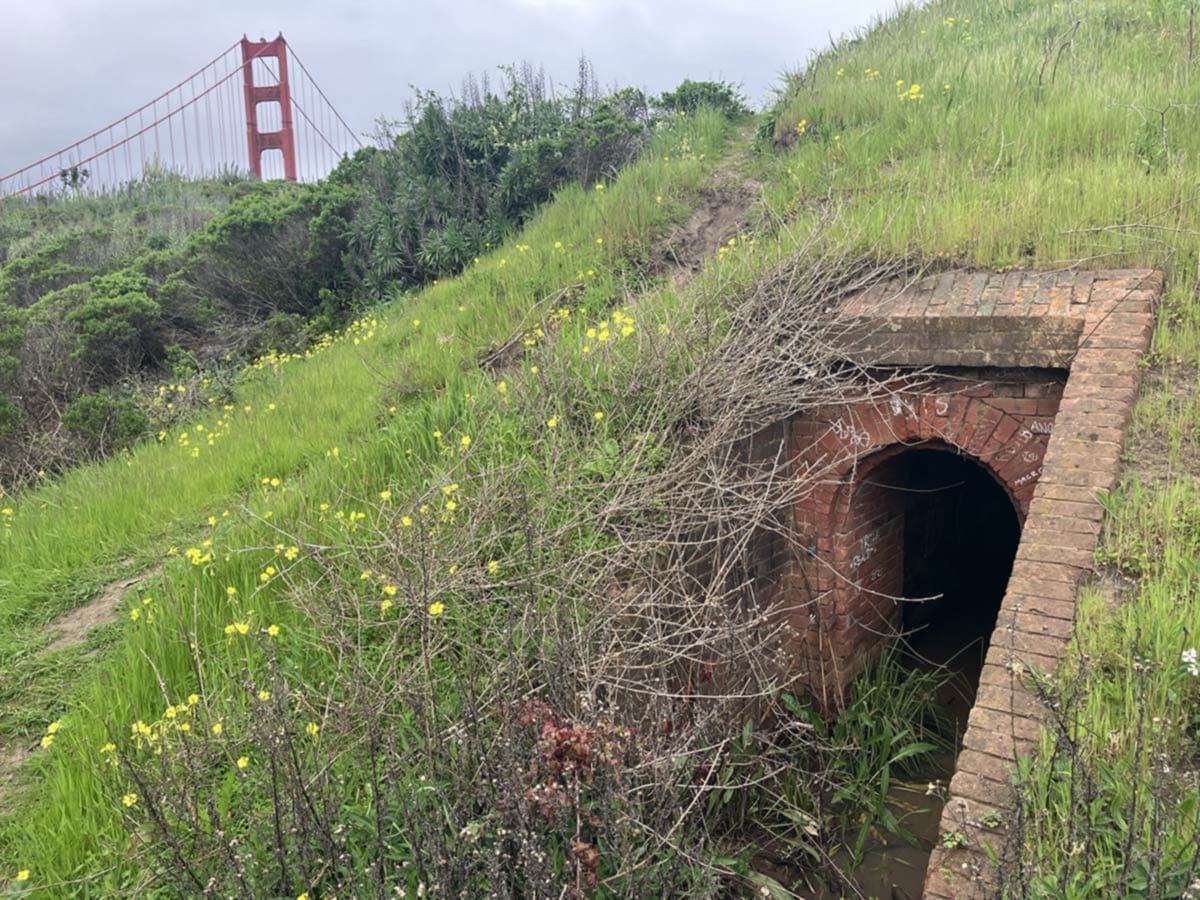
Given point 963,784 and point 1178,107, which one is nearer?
point 963,784

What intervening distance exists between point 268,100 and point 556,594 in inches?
1381

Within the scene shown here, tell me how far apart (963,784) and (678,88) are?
460 inches

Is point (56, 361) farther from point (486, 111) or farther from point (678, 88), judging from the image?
point (678, 88)

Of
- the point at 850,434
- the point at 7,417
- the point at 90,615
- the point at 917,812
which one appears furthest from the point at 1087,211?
the point at 7,417

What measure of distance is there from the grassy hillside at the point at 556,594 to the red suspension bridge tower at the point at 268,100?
1091 inches

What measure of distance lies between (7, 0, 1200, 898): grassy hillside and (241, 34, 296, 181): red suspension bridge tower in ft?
90.9

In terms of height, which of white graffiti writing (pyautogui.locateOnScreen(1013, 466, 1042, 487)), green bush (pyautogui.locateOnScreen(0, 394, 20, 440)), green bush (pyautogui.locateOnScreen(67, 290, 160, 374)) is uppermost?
green bush (pyautogui.locateOnScreen(67, 290, 160, 374))

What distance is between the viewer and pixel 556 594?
3.76 metres

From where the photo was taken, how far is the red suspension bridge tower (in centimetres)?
3184

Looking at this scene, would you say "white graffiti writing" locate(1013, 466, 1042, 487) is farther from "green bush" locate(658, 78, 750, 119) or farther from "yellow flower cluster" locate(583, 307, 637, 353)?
"green bush" locate(658, 78, 750, 119)

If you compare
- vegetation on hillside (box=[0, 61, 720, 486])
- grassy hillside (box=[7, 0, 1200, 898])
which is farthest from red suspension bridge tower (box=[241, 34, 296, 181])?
grassy hillside (box=[7, 0, 1200, 898])

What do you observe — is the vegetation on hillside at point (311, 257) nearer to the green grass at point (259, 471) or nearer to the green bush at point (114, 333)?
the green bush at point (114, 333)

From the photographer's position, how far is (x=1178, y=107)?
6.71 metres

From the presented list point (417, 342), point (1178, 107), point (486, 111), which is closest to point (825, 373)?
point (417, 342)
